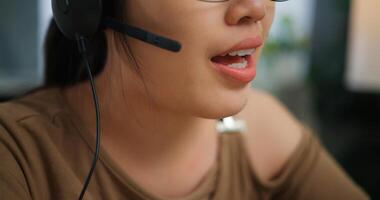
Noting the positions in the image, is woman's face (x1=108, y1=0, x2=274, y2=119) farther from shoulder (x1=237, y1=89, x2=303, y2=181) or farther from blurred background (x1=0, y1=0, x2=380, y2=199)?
blurred background (x1=0, y1=0, x2=380, y2=199)

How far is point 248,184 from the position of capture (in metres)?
0.91

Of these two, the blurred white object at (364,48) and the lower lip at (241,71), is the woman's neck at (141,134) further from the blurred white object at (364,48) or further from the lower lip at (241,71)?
the blurred white object at (364,48)

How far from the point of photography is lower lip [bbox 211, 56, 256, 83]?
0.70m

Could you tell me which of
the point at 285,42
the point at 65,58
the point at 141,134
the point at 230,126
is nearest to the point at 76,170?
the point at 141,134

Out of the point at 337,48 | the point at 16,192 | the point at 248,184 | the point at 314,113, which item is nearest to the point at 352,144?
the point at 314,113

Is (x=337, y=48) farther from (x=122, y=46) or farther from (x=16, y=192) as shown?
(x=16, y=192)

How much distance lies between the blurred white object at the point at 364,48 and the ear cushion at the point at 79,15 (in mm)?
845

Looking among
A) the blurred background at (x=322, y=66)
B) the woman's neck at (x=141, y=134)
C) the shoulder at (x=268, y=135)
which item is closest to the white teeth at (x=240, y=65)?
the woman's neck at (x=141, y=134)

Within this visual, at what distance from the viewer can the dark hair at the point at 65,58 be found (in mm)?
812

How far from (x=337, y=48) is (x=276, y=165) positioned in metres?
0.51

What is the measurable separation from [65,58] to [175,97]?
0.92 feet

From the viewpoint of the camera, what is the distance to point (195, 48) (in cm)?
68

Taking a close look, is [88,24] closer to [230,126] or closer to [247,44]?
[247,44]

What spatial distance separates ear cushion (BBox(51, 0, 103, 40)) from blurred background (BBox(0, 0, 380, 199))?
715mm
